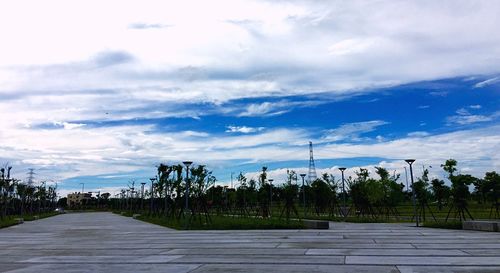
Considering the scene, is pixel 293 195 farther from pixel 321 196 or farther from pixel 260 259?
pixel 260 259

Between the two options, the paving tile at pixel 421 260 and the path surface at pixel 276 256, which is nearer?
the path surface at pixel 276 256

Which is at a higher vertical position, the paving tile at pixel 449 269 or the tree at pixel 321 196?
the tree at pixel 321 196

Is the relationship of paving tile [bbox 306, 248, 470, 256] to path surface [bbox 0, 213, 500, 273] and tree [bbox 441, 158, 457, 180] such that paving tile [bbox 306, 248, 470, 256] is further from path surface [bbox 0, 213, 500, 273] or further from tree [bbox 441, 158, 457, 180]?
tree [bbox 441, 158, 457, 180]

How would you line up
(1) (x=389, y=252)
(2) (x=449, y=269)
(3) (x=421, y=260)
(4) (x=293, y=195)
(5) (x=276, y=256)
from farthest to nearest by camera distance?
1. (4) (x=293, y=195)
2. (1) (x=389, y=252)
3. (5) (x=276, y=256)
4. (3) (x=421, y=260)
5. (2) (x=449, y=269)

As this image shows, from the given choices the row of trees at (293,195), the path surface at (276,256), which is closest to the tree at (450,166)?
the row of trees at (293,195)

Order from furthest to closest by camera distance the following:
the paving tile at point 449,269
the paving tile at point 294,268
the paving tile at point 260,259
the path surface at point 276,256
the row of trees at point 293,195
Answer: the row of trees at point 293,195, the paving tile at point 260,259, the path surface at point 276,256, the paving tile at point 294,268, the paving tile at point 449,269

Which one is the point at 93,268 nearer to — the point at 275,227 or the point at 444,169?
the point at 275,227

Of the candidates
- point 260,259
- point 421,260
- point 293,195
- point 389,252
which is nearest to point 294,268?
point 260,259

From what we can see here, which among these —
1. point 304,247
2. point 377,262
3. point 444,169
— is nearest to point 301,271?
point 377,262

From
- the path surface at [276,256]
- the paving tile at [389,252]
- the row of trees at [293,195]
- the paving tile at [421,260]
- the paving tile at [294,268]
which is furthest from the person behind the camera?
the row of trees at [293,195]

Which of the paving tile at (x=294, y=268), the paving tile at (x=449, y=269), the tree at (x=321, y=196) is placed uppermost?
the tree at (x=321, y=196)

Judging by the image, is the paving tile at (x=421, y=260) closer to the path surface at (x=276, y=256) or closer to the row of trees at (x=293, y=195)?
the path surface at (x=276, y=256)

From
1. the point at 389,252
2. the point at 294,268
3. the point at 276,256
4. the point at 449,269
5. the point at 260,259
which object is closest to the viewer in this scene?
the point at 449,269

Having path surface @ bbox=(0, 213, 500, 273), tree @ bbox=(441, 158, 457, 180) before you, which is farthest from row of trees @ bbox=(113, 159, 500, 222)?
path surface @ bbox=(0, 213, 500, 273)
